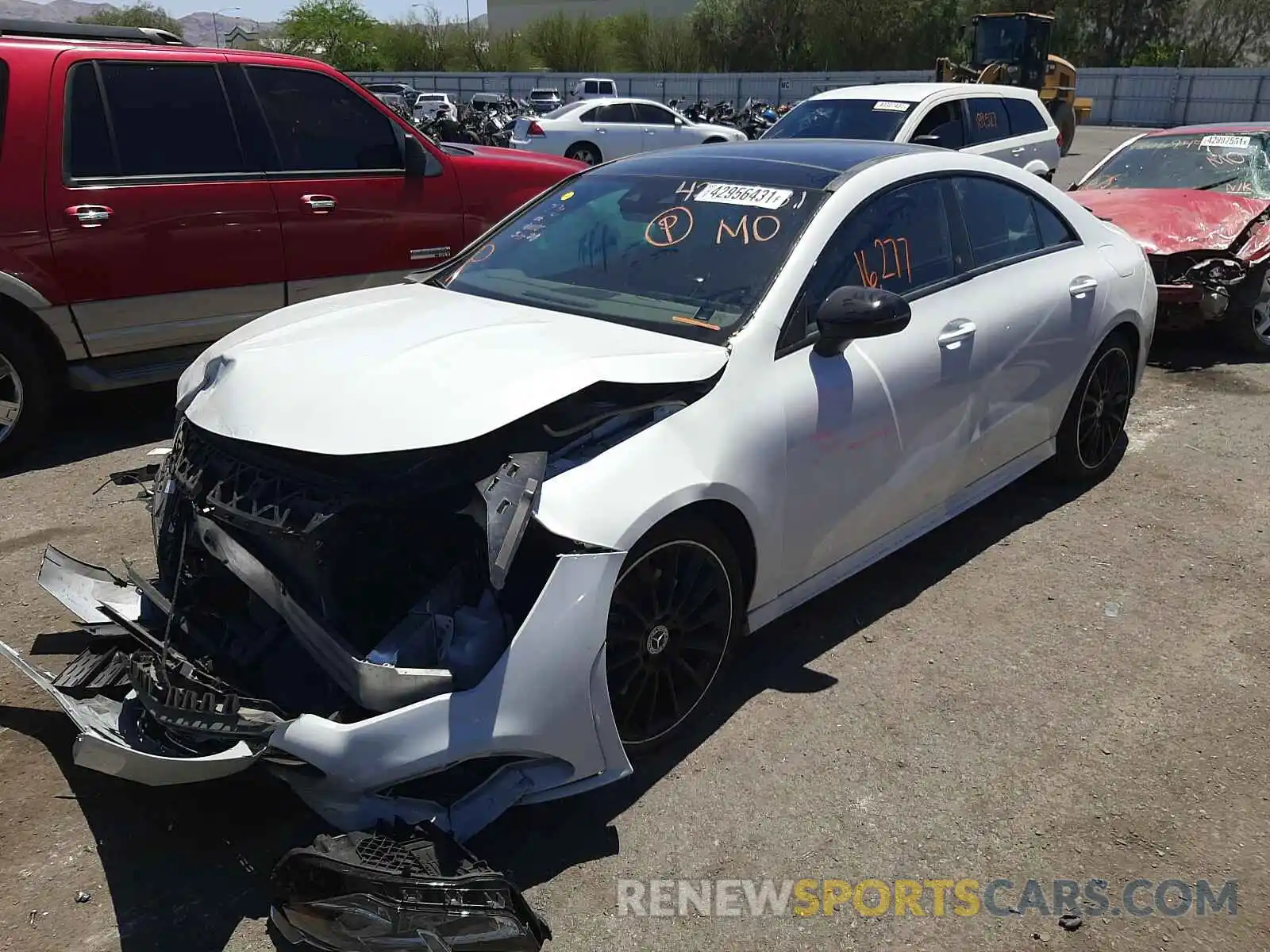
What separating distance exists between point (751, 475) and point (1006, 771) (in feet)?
3.95

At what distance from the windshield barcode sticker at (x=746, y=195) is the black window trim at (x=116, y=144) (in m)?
3.33

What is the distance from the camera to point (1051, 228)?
480 centimetres

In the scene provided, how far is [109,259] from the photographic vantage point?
5410 millimetres

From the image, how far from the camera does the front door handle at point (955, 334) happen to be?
12.8ft

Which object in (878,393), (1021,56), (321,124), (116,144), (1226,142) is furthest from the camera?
(1021,56)

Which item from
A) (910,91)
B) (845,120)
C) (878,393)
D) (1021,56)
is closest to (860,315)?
(878,393)

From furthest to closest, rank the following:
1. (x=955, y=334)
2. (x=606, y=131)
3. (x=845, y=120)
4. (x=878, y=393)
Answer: (x=606, y=131) < (x=845, y=120) < (x=955, y=334) < (x=878, y=393)

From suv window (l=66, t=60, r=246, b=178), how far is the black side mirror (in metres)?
4.09

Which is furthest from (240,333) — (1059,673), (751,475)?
(1059,673)

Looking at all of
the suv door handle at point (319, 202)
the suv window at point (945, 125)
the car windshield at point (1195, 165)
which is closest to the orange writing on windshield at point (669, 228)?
the suv door handle at point (319, 202)

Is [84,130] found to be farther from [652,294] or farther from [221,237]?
[652,294]

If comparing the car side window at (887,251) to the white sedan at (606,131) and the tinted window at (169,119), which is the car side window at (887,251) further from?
the white sedan at (606,131)

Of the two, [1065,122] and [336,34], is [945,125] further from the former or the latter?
[336,34]

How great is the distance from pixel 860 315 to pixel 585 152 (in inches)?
766
